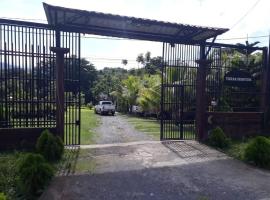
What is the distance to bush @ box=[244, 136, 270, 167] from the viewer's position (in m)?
8.13

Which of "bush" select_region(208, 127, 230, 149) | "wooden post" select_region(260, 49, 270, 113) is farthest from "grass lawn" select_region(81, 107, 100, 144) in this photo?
"wooden post" select_region(260, 49, 270, 113)

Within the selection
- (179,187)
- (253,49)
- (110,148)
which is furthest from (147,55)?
(179,187)

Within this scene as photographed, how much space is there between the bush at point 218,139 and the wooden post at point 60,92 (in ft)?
17.6

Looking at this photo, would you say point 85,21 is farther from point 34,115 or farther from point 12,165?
point 12,165

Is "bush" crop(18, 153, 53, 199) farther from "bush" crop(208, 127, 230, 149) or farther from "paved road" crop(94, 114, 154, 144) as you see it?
"bush" crop(208, 127, 230, 149)

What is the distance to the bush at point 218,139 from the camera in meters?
10.2

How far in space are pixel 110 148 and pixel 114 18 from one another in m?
4.34

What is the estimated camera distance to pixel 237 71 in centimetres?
1197

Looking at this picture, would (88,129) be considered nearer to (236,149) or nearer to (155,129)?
(155,129)

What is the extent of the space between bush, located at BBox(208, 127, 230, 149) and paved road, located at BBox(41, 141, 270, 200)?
2.50ft

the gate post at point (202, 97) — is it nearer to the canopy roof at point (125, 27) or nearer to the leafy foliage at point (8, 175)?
the canopy roof at point (125, 27)

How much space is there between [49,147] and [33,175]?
78.3 inches

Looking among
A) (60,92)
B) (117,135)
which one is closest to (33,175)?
(60,92)

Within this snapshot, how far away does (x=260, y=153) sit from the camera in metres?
8.21
